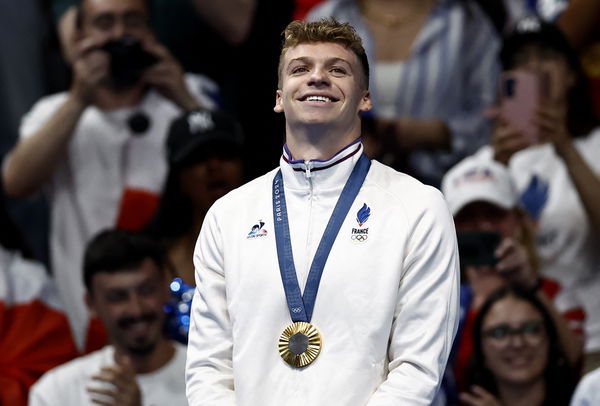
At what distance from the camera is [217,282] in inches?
151

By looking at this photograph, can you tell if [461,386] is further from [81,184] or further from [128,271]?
[81,184]

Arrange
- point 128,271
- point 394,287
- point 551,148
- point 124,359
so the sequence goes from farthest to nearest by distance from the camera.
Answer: point 551,148, point 128,271, point 124,359, point 394,287

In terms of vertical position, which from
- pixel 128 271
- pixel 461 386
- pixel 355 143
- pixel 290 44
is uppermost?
pixel 290 44

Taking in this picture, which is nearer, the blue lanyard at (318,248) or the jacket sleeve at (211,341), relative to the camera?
the blue lanyard at (318,248)

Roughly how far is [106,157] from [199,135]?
2.32 ft

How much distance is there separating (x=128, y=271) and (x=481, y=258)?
1.72 m

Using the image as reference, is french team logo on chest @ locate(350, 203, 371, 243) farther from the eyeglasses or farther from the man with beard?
the eyeglasses

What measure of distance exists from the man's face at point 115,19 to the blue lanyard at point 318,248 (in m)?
3.44

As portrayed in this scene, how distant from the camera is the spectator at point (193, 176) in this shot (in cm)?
666

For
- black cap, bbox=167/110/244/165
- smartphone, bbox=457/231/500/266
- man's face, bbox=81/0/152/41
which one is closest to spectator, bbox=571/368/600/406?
smartphone, bbox=457/231/500/266

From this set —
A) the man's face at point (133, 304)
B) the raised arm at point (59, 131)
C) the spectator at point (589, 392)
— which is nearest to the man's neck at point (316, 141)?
the spectator at point (589, 392)

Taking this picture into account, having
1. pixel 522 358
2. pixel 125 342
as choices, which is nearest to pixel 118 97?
pixel 125 342

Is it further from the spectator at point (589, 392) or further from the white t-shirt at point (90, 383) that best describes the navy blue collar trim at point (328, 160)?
the white t-shirt at point (90, 383)

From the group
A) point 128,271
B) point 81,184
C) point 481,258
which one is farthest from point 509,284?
point 81,184
